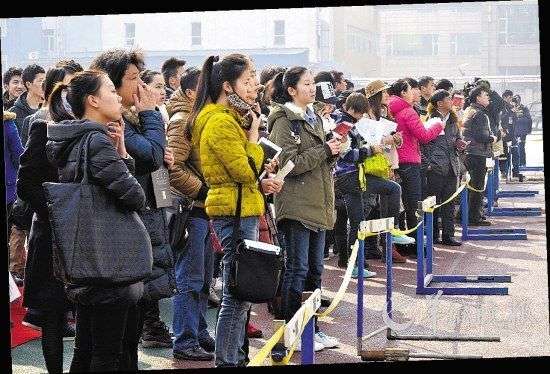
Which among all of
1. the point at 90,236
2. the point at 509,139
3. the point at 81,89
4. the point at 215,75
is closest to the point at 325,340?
the point at 215,75

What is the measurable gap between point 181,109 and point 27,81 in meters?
2.57

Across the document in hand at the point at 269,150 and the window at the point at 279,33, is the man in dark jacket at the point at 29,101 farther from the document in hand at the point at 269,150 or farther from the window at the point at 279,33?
the window at the point at 279,33

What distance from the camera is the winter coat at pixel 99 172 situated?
4.82 m

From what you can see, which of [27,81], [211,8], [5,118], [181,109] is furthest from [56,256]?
[27,81]

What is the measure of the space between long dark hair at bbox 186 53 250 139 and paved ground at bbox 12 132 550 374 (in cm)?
166

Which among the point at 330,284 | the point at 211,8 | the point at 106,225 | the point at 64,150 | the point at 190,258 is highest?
the point at 211,8

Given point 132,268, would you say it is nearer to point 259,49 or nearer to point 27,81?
point 27,81

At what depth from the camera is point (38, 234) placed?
5.42 metres

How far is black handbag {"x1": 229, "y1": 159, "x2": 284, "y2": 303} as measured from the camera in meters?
5.56

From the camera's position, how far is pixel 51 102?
519 cm

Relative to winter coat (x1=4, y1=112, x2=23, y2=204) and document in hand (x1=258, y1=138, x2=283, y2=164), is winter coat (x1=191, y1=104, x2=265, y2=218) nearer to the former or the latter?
document in hand (x1=258, y1=138, x2=283, y2=164)

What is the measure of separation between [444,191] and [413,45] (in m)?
16.0

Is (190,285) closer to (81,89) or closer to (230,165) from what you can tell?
(230,165)

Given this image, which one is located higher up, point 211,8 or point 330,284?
point 211,8
